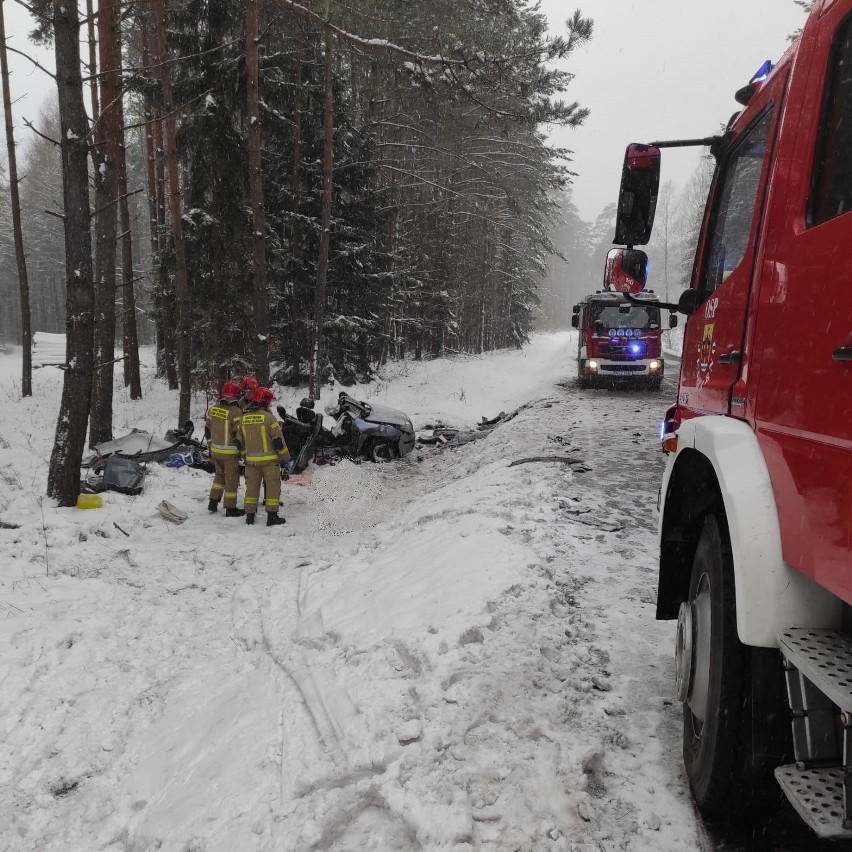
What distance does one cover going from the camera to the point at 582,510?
6617 mm

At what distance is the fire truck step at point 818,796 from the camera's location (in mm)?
1447

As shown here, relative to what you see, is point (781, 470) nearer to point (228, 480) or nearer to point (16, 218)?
point (228, 480)

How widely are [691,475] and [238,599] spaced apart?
14.1 feet

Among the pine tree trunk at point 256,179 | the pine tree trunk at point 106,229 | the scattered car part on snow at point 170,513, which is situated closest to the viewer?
the scattered car part on snow at point 170,513

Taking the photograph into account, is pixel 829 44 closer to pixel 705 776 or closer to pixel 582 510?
pixel 705 776

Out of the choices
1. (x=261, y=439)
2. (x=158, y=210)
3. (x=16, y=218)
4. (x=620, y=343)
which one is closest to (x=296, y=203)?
(x=158, y=210)

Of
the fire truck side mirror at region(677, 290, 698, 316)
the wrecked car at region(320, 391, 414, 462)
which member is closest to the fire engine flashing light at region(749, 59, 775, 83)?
the fire truck side mirror at region(677, 290, 698, 316)

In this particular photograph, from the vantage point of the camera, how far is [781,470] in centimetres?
171

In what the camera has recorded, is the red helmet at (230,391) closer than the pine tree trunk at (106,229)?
Yes

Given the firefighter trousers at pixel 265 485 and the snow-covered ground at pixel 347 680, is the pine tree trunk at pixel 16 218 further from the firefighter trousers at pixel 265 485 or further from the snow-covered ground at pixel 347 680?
the snow-covered ground at pixel 347 680

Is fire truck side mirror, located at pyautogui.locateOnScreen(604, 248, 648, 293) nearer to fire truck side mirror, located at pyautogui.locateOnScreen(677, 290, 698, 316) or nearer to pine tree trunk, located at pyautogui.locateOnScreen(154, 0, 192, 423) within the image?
fire truck side mirror, located at pyautogui.locateOnScreen(677, 290, 698, 316)

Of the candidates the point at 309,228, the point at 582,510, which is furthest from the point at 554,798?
the point at 309,228

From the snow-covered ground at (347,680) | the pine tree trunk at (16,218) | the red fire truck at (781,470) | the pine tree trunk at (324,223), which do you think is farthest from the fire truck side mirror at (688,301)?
the pine tree trunk at (16,218)

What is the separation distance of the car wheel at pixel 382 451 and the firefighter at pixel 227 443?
3.45 meters
